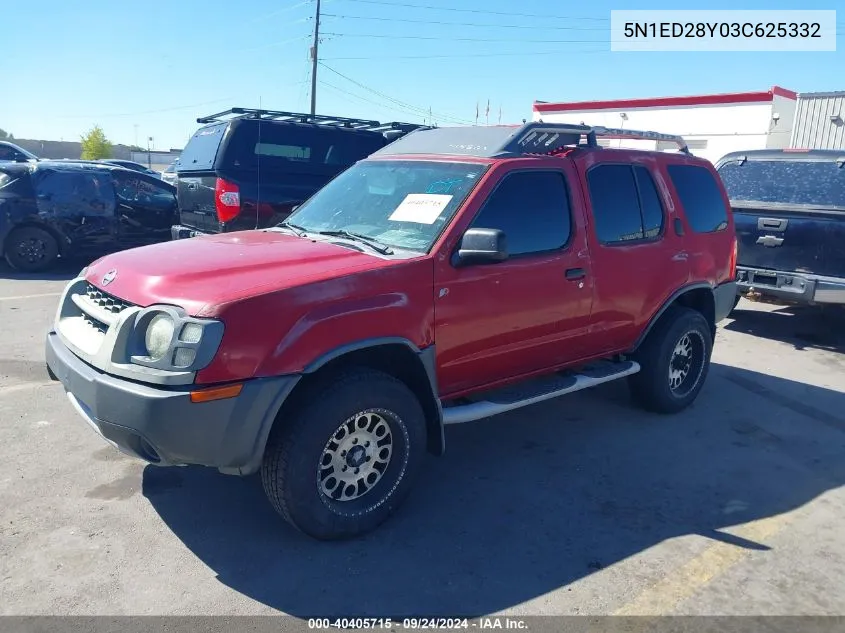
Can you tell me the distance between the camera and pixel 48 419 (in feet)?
15.6

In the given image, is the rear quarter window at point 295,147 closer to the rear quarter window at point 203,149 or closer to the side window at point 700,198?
the rear quarter window at point 203,149

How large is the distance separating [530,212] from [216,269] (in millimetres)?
1920

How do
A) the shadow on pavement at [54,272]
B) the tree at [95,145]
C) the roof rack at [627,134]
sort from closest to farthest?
the roof rack at [627,134] → the shadow on pavement at [54,272] → the tree at [95,145]

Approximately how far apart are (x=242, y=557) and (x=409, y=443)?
0.99 m

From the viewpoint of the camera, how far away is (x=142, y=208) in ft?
36.5

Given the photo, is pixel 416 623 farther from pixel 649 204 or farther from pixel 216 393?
pixel 649 204

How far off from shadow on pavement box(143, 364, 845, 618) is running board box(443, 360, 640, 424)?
1.61ft

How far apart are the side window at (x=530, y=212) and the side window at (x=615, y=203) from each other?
0.32 m

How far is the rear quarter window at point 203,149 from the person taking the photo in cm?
855

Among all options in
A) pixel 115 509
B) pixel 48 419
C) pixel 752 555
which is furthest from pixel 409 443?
pixel 48 419

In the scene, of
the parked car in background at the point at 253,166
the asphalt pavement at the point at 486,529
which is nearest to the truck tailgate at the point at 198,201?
the parked car in background at the point at 253,166

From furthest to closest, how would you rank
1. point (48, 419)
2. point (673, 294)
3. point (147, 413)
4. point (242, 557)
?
point (673, 294), point (48, 419), point (242, 557), point (147, 413)

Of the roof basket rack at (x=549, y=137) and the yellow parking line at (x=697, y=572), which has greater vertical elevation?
the roof basket rack at (x=549, y=137)

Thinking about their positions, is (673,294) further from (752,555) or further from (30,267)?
(30,267)
